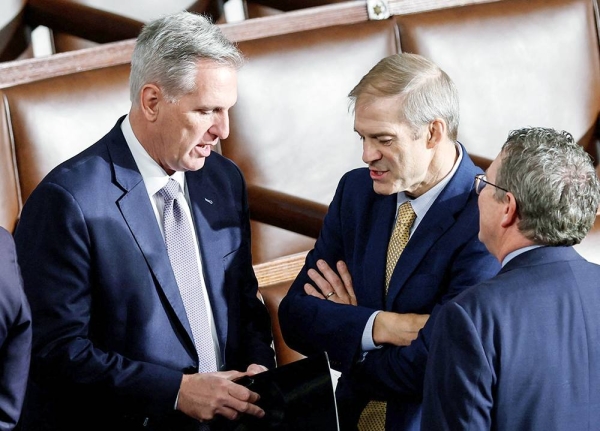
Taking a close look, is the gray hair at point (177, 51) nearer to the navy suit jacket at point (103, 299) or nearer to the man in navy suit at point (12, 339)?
the navy suit jacket at point (103, 299)

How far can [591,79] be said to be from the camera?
211cm

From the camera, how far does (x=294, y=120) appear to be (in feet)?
6.47

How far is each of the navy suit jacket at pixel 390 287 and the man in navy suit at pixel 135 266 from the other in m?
0.13

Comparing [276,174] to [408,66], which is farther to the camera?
[276,174]

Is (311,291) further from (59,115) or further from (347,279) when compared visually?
(59,115)

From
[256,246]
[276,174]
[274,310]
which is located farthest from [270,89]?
[274,310]

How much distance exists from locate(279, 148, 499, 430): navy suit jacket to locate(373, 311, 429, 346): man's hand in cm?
2

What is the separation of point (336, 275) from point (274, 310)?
1.09ft

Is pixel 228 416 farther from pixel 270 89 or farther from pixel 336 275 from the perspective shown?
pixel 270 89

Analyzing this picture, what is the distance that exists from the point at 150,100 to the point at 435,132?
407 mm

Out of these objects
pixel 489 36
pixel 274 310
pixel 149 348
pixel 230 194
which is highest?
pixel 489 36

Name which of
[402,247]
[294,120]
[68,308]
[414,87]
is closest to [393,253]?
[402,247]

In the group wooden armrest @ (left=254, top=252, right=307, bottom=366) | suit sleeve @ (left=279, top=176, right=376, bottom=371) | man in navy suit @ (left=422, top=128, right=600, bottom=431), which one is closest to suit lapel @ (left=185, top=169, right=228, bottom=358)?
suit sleeve @ (left=279, top=176, right=376, bottom=371)

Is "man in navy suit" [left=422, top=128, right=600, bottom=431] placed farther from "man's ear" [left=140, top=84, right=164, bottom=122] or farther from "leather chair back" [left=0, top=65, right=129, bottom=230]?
"leather chair back" [left=0, top=65, right=129, bottom=230]
